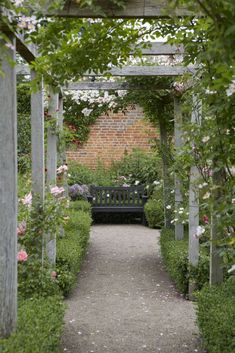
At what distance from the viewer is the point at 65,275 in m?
6.00

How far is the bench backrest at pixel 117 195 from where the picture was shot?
12.9m

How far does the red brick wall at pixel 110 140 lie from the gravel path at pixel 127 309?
515cm

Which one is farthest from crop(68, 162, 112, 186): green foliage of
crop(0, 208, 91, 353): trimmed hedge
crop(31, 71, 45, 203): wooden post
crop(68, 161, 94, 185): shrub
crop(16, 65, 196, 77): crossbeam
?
crop(31, 71, 45, 203): wooden post

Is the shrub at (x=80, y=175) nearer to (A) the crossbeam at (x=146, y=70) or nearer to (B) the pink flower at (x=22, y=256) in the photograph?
(A) the crossbeam at (x=146, y=70)

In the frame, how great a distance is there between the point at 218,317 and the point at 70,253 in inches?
117

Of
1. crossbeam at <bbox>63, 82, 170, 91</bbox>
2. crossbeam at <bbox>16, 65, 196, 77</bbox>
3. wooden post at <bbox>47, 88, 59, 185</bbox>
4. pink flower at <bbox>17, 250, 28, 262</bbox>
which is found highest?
crossbeam at <bbox>16, 65, 196, 77</bbox>

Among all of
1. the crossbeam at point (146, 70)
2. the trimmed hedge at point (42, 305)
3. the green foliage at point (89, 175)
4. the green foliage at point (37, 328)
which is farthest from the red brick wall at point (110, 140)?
the green foliage at point (37, 328)

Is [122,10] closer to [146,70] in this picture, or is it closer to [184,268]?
[184,268]

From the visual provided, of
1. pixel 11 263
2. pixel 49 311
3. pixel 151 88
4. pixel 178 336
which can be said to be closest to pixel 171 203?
pixel 151 88

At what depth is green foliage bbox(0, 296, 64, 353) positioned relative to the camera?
3068mm

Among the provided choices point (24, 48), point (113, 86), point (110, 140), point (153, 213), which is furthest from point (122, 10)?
point (110, 140)

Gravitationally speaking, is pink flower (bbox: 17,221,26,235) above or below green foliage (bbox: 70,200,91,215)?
above

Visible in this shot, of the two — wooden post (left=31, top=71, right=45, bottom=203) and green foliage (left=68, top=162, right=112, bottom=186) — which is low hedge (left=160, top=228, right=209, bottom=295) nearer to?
wooden post (left=31, top=71, right=45, bottom=203)

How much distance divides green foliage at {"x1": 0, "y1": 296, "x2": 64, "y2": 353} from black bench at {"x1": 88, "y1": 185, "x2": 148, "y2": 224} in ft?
27.1
